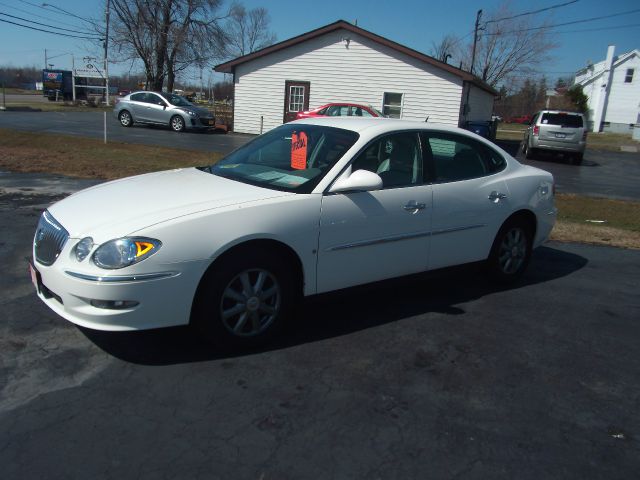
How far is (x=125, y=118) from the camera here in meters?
24.9

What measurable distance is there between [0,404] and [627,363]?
4019mm

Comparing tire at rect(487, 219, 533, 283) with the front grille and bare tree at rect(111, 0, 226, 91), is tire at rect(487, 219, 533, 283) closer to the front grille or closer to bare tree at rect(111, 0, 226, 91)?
the front grille

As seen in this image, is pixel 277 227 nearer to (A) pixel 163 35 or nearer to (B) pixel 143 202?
(B) pixel 143 202

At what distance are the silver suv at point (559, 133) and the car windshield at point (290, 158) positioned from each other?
17.4 m

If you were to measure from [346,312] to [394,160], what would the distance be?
1.31 meters

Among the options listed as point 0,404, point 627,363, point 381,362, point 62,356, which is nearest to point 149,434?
point 0,404

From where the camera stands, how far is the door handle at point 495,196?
5.01 m

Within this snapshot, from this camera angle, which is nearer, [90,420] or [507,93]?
[90,420]

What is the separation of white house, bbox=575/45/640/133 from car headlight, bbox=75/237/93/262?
57.4 m

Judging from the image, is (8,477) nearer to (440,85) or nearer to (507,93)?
(440,85)

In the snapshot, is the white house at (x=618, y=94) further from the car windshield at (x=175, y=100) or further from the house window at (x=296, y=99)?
the car windshield at (x=175, y=100)

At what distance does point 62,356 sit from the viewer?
3.54 m

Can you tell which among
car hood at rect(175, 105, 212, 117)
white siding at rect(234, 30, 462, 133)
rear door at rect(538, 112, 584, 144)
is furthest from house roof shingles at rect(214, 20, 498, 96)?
rear door at rect(538, 112, 584, 144)

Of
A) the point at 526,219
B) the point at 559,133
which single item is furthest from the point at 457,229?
the point at 559,133
